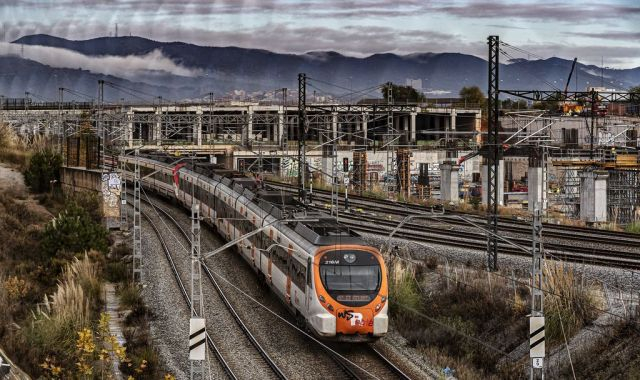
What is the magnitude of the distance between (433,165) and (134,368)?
→ 212 feet

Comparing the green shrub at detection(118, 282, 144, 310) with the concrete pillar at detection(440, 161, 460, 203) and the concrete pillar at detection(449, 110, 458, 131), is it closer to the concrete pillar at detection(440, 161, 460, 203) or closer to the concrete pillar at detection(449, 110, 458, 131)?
the concrete pillar at detection(440, 161, 460, 203)

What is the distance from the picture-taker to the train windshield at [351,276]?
70.9 feet

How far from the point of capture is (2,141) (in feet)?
216

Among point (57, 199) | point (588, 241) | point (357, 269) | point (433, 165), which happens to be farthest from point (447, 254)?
point (433, 165)

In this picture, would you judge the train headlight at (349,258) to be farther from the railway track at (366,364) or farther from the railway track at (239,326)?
the railway track at (239,326)

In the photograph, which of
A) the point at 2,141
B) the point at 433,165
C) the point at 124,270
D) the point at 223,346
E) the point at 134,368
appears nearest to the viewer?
the point at 134,368

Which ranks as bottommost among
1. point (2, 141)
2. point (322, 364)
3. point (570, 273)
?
point (322, 364)

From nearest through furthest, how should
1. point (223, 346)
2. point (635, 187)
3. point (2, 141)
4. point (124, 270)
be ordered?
point (223, 346), point (124, 270), point (635, 187), point (2, 141)

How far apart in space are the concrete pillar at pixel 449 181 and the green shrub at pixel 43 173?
24159mm

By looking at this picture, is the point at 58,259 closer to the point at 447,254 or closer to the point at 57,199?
the point at 447,254

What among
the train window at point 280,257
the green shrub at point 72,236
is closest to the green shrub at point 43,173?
the green shrub at point 72,236

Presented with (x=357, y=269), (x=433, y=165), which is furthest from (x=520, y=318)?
(x=433, y=165)

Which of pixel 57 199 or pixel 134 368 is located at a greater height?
pixel 57 199

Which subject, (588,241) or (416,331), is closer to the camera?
(416,331)
